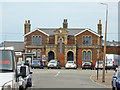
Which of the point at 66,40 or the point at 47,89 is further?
the point at 66,40

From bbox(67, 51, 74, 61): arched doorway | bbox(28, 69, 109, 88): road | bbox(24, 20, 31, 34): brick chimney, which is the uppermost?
bbox(24, 20, 31, 34): brick chimney

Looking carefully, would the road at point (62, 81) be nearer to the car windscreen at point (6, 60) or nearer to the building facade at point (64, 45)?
the car windscreen at point (6, 60)

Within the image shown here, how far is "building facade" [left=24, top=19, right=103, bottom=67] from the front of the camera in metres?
72.0

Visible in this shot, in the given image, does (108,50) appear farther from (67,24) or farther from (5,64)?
(5,64)

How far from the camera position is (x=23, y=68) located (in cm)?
1191

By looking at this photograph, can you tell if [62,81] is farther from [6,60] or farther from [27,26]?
[27,26]

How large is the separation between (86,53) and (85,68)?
13.9m

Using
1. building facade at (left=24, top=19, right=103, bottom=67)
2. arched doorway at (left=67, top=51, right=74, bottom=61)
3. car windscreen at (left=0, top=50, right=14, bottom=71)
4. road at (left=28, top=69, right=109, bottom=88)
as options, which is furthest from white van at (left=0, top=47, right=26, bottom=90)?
arched doorway at (left=67, top=51, right=74, bottom=61)

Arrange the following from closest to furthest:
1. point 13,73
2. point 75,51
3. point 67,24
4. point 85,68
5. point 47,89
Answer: point 13,73, point 47,89, point 85,68, point 75,51, point 67,24

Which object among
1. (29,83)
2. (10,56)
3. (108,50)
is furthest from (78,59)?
(10,56)

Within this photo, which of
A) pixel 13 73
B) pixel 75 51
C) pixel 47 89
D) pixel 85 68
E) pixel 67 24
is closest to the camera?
pixel 13 73

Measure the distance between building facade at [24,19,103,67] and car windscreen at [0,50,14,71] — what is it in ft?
193

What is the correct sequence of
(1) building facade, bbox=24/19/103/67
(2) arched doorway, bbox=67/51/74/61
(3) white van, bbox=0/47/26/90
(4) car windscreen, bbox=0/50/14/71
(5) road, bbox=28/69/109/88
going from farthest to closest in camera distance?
(2) arched doorway, bbox=67/51/74/61
(1) building facade, bbox=24/19/103/67
(5) road, bbox=28/69/109/88
(4) car windscreen, bbox=0/50/14/71
(3) white van, bbox=0/47/26/90

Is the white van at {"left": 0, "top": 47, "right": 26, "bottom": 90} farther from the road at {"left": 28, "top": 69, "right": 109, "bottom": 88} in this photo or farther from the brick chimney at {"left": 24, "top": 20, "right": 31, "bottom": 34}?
the brick chimney at {"left": 24, "top": 20, "right": 31, "bottom": 34}
